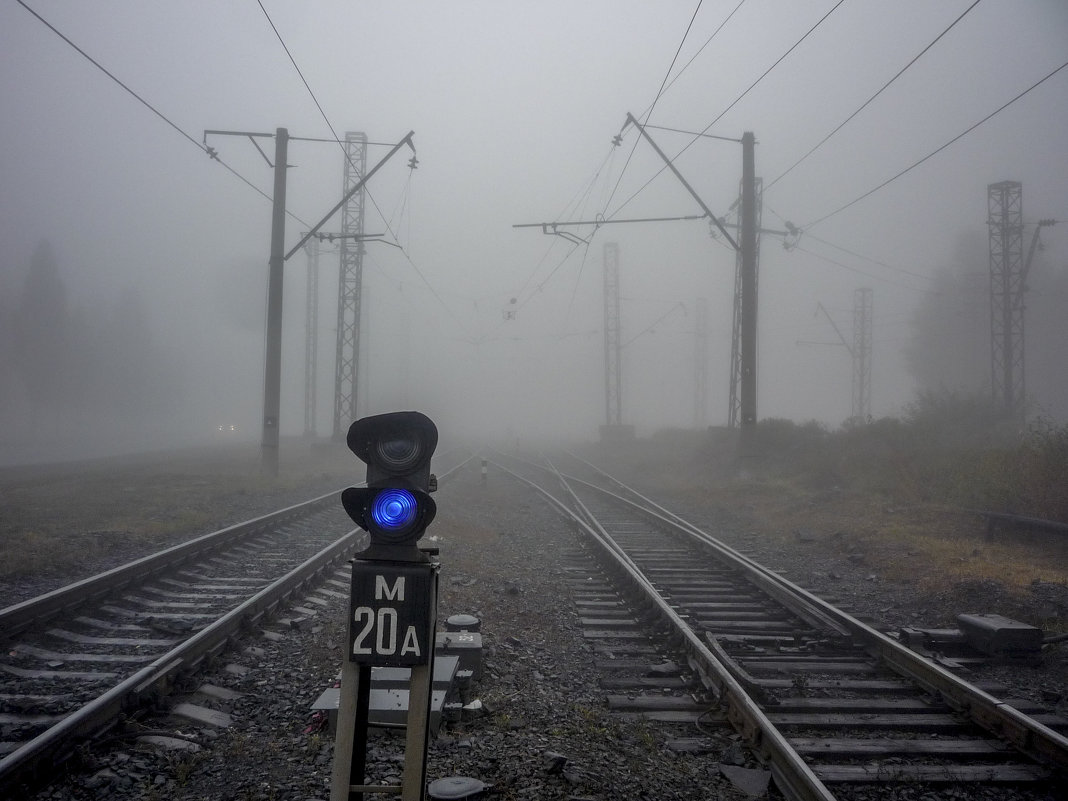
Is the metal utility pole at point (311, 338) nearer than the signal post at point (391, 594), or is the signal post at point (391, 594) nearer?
the signal post at point (391, 594)

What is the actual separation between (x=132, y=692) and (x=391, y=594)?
2958 mm

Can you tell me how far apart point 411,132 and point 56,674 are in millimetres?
13781

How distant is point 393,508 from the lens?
2.71 m

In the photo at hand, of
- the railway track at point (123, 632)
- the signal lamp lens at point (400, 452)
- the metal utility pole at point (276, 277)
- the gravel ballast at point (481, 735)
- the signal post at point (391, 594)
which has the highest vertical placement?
the metal utility pole at point (276, 277)

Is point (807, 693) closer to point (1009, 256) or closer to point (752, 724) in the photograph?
point (752, 724)

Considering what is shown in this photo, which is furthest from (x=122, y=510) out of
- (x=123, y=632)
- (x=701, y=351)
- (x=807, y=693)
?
(x=701, y=351)

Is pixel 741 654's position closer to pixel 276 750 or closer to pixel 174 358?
pixel 276 750

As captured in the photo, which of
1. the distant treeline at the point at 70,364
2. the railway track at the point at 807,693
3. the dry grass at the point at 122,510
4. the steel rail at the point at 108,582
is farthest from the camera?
the distant treeline at the point at 70,364

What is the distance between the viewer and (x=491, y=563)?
10.5 metres

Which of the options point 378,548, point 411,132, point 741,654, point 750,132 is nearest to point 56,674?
point 378,548

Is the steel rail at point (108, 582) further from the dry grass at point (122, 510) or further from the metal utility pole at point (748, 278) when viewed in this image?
the metal utility pole at point (748, 278)

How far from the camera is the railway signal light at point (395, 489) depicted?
268 centimetres

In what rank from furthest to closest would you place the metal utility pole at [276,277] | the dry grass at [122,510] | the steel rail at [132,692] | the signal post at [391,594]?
the metal utility pole at [276,277], the dry grass at [122,510], the steel rail at [132,692], the signal post at [391,594]

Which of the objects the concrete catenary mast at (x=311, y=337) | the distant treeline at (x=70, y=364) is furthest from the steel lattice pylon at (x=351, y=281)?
the distant treeline at (x=70, y=364)
